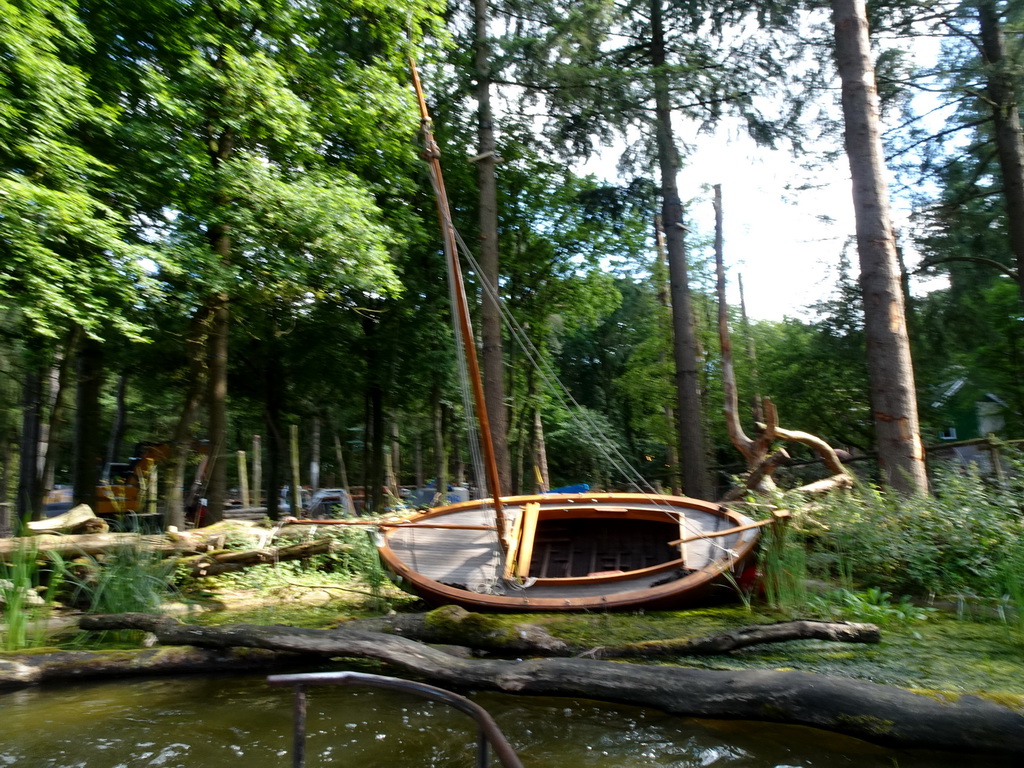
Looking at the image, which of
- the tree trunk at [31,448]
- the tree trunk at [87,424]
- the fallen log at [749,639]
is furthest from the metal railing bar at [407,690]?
the tree trunk at [31,448]

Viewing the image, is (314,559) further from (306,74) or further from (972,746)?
(972,746)

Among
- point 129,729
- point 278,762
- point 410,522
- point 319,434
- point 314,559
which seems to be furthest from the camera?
point 319,434

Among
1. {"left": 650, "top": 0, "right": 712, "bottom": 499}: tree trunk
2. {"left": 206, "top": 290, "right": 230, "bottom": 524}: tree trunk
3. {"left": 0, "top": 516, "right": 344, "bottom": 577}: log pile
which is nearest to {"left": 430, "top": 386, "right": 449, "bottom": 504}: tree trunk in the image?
{"left": 650, "top": 0, "right": 712, "bottom": 499}: tree trunk

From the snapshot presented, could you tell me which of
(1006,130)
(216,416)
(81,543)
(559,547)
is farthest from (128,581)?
(1006,130)

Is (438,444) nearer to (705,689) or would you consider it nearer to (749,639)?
(749,639)

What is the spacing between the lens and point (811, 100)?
13.4m

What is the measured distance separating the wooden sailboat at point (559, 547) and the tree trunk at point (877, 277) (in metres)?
2.44

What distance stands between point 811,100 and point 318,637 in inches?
502

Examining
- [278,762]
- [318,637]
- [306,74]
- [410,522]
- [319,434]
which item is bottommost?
[278,762]

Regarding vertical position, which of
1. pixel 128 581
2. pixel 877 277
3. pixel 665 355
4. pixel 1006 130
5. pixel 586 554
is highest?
pixel 1006 130

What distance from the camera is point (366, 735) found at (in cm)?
414

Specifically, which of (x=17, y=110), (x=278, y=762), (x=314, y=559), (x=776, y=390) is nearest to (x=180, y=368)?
(x=314, y=559)

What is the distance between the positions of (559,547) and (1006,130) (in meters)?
10.8

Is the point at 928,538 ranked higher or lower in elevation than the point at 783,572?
higher
